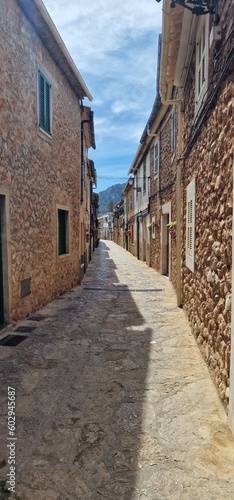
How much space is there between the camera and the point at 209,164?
3486 millimetres

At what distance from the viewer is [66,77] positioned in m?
7.77

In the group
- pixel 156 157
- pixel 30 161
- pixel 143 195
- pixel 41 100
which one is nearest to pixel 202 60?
pixel 30 161

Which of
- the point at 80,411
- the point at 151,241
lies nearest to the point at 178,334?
the point at 80,411

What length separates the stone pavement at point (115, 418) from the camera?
1.87m

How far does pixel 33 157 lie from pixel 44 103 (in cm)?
150

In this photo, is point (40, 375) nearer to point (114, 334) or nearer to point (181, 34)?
point (114, 334)

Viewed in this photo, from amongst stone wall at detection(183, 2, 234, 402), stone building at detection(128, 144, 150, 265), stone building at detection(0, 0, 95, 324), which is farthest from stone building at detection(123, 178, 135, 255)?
stone wall at detection(183, 2, 234, 402)

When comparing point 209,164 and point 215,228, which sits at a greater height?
point 209,164

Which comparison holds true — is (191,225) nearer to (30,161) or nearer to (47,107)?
(30,161)

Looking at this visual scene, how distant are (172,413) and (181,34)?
17.8ft

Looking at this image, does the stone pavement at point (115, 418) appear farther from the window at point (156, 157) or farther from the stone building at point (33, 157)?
the window at point (156, 157)

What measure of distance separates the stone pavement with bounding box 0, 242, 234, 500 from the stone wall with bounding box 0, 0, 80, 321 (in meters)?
1.68

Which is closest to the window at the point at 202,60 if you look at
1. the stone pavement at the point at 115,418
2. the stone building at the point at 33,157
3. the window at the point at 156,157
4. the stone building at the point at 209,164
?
the stone building at the point at 209,164

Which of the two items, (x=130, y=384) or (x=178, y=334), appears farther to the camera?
(x=178, y=334)
